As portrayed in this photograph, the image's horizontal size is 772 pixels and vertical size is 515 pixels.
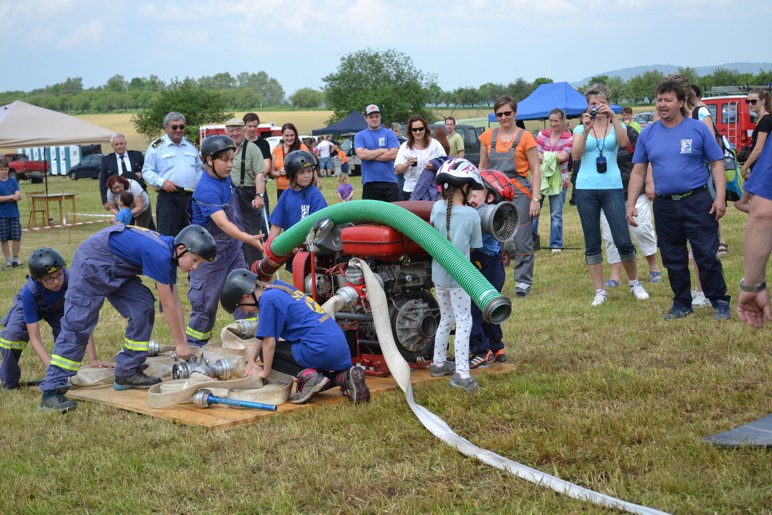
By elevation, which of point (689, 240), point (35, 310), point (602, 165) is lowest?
point (35, 310)

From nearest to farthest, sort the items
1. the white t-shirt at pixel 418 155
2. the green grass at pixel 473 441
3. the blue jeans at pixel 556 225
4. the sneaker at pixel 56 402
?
the green grass at pixel 473 441
the sneaker at pixel 56 402
the white t-shirt at pixel 418 155
the blue jeans at pixel 556 225

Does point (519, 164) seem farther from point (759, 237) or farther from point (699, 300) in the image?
point (759, 237)

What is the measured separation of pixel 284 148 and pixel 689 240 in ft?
20.1

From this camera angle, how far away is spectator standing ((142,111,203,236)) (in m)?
9.78

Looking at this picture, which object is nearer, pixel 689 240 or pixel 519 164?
pixel 689 240

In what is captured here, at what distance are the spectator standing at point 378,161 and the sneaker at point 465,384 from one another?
5712 mm

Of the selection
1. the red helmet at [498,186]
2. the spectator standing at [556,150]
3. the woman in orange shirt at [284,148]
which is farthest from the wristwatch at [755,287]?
the spectator standing at [556,150]

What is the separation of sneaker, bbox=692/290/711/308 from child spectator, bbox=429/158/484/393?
10.4 feet

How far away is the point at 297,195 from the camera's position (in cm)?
791

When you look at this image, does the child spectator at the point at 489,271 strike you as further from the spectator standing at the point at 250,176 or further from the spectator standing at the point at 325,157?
the spectator standing at the point at 325,157

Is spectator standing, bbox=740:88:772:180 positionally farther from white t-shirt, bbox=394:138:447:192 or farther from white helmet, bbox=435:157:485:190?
white t-shirt, bbox=394:138:447:192

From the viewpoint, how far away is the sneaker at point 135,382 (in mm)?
6898

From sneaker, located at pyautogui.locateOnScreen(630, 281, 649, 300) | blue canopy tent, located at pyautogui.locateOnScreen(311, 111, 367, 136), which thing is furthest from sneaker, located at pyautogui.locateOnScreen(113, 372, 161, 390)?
blue canopy tent, located at pyautogui.locateOnScreen(311, 111, 367, 136)

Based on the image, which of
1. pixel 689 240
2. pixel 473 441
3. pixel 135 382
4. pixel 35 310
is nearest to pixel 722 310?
pixel 689 240
